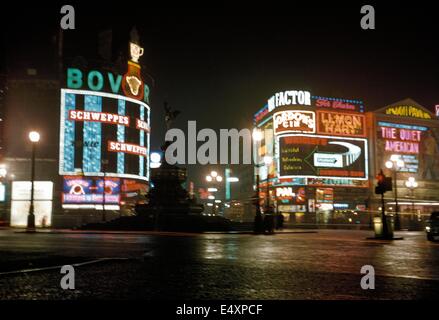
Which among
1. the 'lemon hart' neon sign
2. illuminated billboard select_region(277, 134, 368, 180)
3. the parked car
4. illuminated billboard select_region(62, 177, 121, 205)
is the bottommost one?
the parked car

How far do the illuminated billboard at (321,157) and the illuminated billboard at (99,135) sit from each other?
25187 mm

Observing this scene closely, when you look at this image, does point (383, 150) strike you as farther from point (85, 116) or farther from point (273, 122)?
point (85, 116)

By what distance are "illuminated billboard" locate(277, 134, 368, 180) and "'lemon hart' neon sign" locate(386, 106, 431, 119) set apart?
386 inches

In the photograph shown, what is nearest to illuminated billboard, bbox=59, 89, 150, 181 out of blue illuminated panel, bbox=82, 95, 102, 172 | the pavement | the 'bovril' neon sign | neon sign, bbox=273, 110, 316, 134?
blue illuminated panel, bbox=82, 95, 102, 172

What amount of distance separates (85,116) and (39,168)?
962 centimetres

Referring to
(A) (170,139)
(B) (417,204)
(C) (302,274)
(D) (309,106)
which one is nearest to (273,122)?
(D) (309,106)

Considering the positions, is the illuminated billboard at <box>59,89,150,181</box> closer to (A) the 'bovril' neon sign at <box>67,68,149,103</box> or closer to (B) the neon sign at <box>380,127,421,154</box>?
(A) the 'bovril' neon sign at <box>67,68,149,103</box>

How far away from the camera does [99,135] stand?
220 ft

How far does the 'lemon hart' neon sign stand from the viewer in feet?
289

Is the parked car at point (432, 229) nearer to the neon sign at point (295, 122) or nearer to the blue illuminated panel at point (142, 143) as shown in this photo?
the blue illuminated panel at point (142, 143)

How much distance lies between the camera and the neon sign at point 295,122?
264 feet

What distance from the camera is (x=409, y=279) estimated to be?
6996mm

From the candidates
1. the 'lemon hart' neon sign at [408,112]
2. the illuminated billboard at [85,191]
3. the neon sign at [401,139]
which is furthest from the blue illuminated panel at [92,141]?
the 'lemon hart' neon sign at [408,112]
